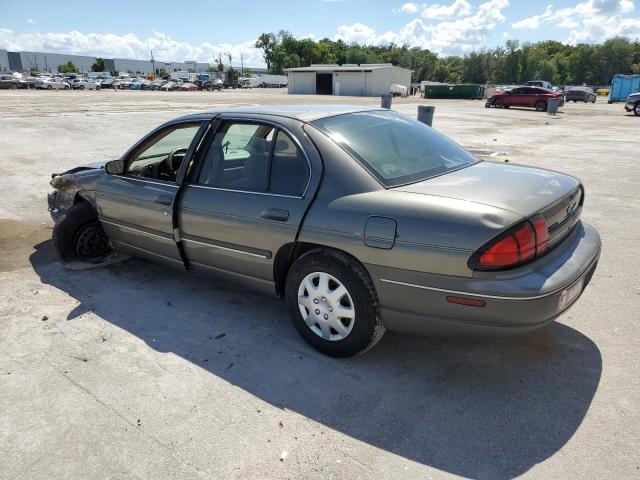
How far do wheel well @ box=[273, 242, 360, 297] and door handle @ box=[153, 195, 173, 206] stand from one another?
115cm

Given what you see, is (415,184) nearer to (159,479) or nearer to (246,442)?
(246,442)

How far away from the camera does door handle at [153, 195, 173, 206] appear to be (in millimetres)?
3882

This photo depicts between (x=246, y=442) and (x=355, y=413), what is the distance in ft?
2.01

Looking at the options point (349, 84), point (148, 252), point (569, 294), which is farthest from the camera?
point (349, 84)

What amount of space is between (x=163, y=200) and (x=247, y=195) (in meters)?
0.91

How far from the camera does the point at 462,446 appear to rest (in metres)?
2.40

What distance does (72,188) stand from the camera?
16.3 feet

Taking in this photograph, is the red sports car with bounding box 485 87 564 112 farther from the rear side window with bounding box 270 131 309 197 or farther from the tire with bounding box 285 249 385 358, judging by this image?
the tire with bounding box 285 249 385 358

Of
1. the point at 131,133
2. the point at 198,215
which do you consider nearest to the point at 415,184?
the point at 198,215

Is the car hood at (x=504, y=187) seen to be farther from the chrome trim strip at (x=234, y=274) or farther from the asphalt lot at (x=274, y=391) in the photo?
the chrome trim strip at (x=234, y=274)

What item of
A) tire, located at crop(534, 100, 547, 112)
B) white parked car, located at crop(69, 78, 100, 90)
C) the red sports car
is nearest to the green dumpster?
the red sports car

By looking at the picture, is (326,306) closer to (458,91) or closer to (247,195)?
(247,195)

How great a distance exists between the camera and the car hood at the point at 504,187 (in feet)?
8.89

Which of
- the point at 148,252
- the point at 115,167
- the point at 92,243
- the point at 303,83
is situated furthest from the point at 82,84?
the point at 148,252
